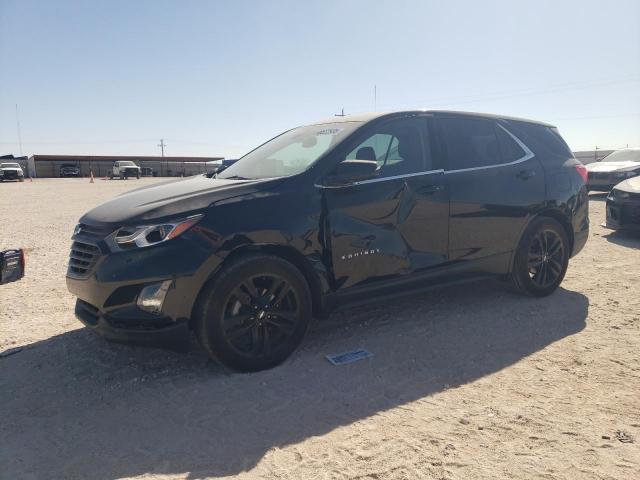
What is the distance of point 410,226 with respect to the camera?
12.3 feet

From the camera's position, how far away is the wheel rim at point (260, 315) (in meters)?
A: 3.07

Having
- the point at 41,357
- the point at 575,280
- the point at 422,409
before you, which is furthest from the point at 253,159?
the point at 575,280

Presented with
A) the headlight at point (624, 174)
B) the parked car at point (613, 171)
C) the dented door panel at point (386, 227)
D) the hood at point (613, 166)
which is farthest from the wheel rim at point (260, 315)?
the hood at point (613, 166)

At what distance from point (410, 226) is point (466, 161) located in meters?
0.95

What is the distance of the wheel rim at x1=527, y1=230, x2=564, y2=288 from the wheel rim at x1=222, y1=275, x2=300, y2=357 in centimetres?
265

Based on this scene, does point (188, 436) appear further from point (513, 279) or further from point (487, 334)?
point (513, 279)

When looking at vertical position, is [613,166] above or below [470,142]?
below

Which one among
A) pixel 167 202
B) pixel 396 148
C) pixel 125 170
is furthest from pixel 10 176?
pixel 396 148

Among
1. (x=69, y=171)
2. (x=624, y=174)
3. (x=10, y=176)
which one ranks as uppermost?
(x=69, y=171)

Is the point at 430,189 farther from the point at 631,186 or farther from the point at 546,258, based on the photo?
the point at 631,186

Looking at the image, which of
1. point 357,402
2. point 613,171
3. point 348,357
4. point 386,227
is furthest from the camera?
point 613,171

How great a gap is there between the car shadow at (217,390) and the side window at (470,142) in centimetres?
140

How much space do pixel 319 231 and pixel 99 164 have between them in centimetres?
6413

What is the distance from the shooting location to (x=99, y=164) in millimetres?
60031
